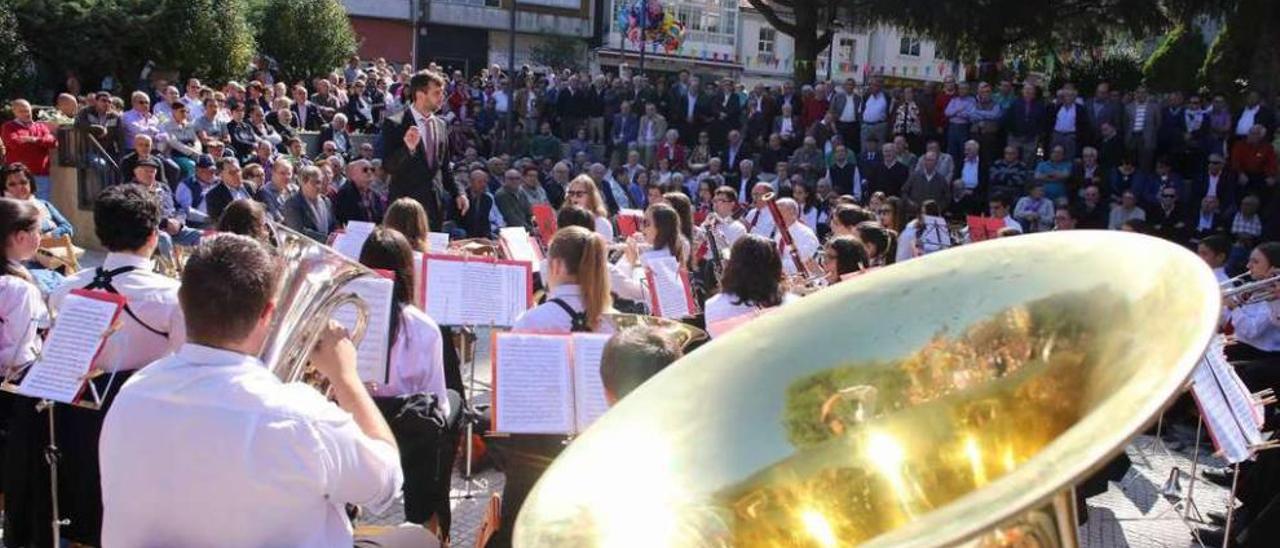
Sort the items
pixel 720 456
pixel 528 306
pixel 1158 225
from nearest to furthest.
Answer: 1. pixel 720 456
2. pixel 528 306
3. pixel 1158 225

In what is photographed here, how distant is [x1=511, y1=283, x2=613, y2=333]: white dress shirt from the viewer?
151 inches

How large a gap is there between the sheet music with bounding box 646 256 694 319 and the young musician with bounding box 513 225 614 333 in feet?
3.71

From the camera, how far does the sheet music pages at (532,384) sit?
3.15 m

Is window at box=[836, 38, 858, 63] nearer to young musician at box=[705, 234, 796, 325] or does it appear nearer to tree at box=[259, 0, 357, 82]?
tree at box=[259, 0, 357, 82]

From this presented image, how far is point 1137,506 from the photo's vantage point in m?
5.23

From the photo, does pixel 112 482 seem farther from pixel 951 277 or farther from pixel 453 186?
pixel 453 186

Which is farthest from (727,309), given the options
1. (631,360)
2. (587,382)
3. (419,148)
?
(419,148)

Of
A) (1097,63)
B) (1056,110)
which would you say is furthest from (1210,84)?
(1056,110)

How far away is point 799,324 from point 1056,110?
1249 cm

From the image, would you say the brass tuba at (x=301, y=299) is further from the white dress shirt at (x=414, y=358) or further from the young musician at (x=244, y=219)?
the young musician at (x=244, y=219)

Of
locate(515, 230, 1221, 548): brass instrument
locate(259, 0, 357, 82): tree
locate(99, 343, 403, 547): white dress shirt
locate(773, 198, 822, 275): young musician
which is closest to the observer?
locate(99, 343, 403, 547): white dress shirt

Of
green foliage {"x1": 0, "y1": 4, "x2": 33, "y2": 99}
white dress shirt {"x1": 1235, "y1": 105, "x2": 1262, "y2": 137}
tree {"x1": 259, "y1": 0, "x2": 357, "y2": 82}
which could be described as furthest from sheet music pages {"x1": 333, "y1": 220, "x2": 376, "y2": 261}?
tree {"x1": 259, "y1": 0, "x2": 357, "y2": 82}

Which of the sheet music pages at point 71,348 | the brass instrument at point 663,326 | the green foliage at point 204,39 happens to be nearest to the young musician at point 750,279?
the brass instrument at point 663,326

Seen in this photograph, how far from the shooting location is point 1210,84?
765 inches
